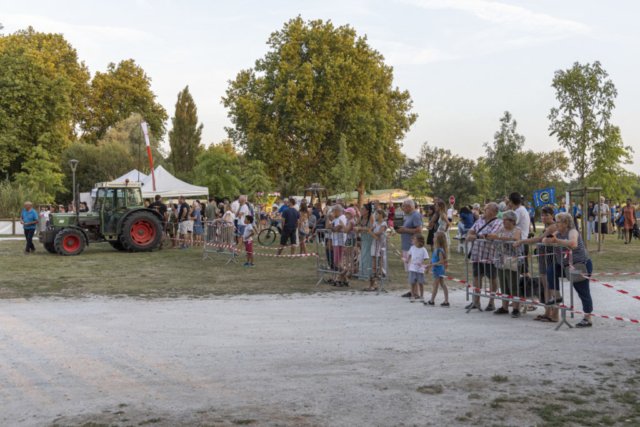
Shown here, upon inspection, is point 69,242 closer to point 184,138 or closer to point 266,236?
point 266,236

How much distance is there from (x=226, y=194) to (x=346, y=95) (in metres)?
12.5

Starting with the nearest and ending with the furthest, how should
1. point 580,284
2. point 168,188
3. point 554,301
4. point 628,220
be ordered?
point 580,284 < point 554,301 < point 628,220 < point 168,188

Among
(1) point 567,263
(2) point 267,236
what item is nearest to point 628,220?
(2) point 267,236

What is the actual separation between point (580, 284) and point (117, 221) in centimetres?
1543

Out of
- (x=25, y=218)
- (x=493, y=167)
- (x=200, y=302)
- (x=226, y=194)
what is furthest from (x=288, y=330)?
(x=226, y=194)

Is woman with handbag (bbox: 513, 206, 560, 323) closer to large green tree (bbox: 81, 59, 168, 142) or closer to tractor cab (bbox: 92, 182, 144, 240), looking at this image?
tractor cab (bbox: 92, 182, 144, 240)

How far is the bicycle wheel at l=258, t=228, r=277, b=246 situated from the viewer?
939 inches

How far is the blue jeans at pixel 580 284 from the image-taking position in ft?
25.0

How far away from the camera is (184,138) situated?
71.3m

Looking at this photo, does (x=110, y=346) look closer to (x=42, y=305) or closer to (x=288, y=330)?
(x=288, y=330)

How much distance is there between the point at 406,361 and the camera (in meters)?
5.88

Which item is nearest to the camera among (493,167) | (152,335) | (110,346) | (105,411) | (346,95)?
(105,411)

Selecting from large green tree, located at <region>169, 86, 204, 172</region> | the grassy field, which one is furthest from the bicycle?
large green tree, located at <region>169, 86, 204, 172</region>

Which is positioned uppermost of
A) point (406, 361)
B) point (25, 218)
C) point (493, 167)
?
point (493, 167)
